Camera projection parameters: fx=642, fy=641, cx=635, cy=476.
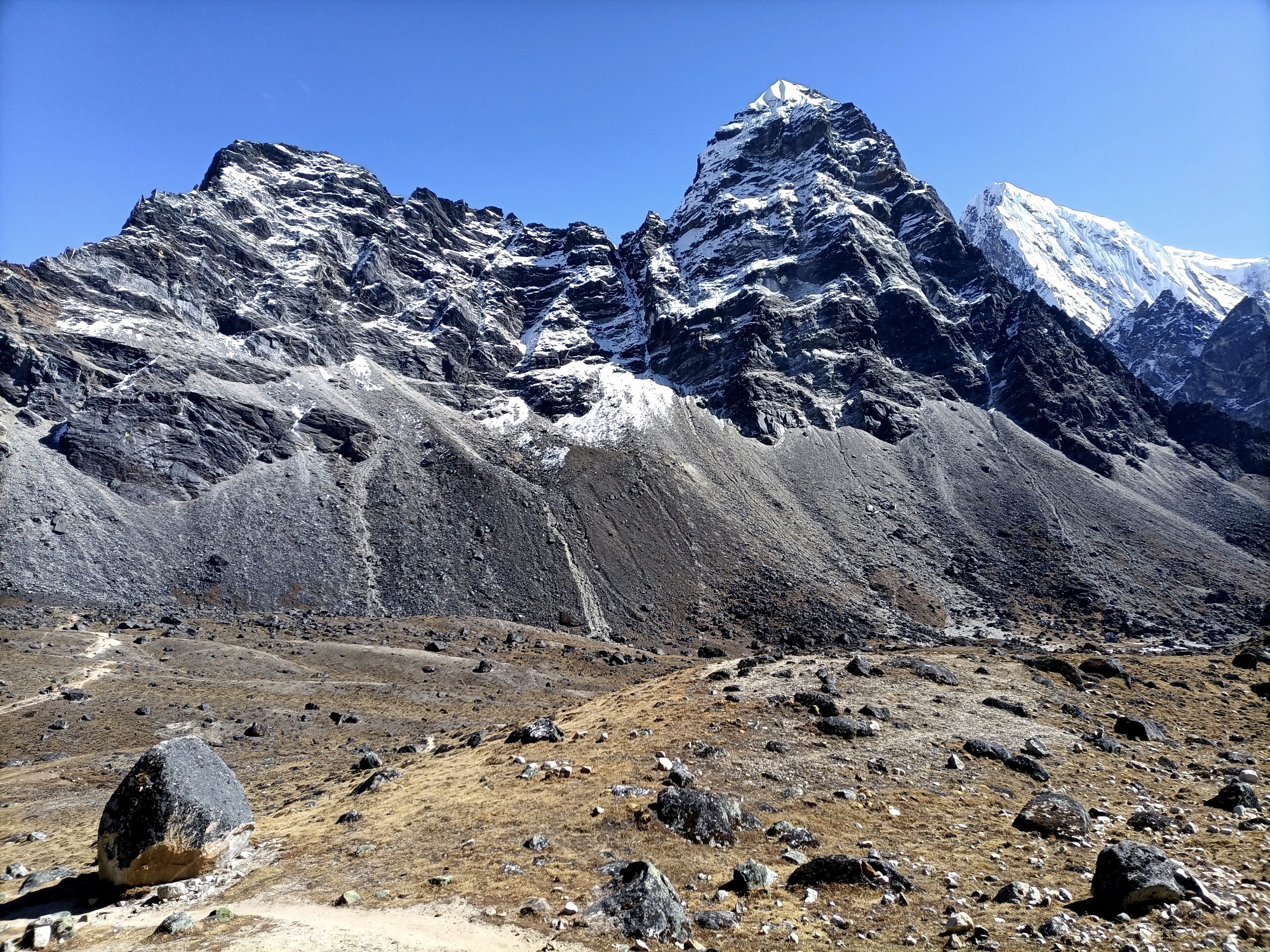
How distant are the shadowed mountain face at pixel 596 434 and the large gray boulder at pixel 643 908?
73138mm

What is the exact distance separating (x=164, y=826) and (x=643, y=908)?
1288cm

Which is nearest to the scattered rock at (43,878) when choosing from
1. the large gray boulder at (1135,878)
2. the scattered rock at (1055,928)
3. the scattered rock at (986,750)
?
the scattered rock at (1055,928)

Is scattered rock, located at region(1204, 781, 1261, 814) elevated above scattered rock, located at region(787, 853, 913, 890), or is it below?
below

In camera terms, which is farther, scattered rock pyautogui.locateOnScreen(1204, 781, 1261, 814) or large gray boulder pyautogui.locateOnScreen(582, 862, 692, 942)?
scattered rock pyautogui.locateOnScreen(1204, 781, 1261, 814)

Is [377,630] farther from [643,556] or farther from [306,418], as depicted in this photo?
[306,418]

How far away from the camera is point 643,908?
13.1 m

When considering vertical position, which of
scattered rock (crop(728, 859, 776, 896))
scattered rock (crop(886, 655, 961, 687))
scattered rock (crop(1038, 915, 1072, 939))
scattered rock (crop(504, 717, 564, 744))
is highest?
scattered rock (crop(504, 717, 564, 744))

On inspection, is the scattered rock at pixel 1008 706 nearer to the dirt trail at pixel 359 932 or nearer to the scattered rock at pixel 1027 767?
the scattered rock at pixel 1027 767

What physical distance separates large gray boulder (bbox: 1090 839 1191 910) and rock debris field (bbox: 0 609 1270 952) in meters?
0.05

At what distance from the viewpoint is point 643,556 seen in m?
98.6

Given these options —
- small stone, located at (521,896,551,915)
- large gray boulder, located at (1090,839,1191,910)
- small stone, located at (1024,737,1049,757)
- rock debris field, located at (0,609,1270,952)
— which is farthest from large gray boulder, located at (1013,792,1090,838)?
small stone, located at (521,896,551,915)

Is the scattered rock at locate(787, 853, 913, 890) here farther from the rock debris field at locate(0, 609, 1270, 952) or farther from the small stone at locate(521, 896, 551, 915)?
the small stone at locate(521, 896, 551, 915)

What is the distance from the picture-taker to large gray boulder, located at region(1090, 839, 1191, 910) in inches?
476

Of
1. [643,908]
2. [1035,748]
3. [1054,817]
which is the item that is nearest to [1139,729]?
[1035,748]
